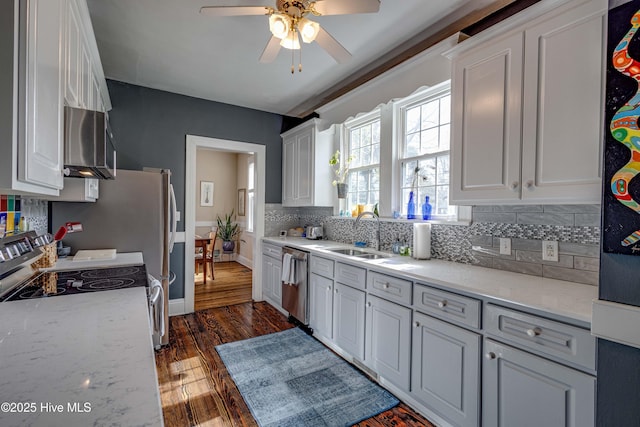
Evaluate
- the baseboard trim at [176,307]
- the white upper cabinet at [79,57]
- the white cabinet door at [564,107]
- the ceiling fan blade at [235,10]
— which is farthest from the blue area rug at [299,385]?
the ceiling fan blade at [235,10]

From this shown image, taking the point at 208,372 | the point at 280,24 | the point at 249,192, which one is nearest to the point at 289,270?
the point at 208,372

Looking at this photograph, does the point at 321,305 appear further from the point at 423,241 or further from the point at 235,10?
the point at 235,10

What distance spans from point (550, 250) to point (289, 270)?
2270 millimetres

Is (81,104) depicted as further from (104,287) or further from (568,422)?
(568,422)

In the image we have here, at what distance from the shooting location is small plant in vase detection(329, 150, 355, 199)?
350 cm

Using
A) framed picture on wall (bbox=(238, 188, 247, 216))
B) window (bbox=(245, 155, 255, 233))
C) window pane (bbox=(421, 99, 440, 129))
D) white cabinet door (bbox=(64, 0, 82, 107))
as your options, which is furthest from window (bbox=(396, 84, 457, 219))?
framed picture on wall (bbox=(238, 188, 247, 216))

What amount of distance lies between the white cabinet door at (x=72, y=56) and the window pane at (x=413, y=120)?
2.45m

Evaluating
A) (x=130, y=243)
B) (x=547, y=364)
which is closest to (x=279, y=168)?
(x=130, y=243)

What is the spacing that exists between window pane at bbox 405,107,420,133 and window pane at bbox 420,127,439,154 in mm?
115

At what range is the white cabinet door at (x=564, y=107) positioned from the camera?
4.45 ft

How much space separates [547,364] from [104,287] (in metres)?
2.08

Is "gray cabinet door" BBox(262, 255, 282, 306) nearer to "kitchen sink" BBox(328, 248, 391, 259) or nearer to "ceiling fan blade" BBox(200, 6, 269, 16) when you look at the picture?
"kitchen sink" BBox(328, 248, 391, 259)

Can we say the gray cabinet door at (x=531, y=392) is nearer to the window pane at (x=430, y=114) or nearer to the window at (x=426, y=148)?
the window at (x=426, y=148)

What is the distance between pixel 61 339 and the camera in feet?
2.91
